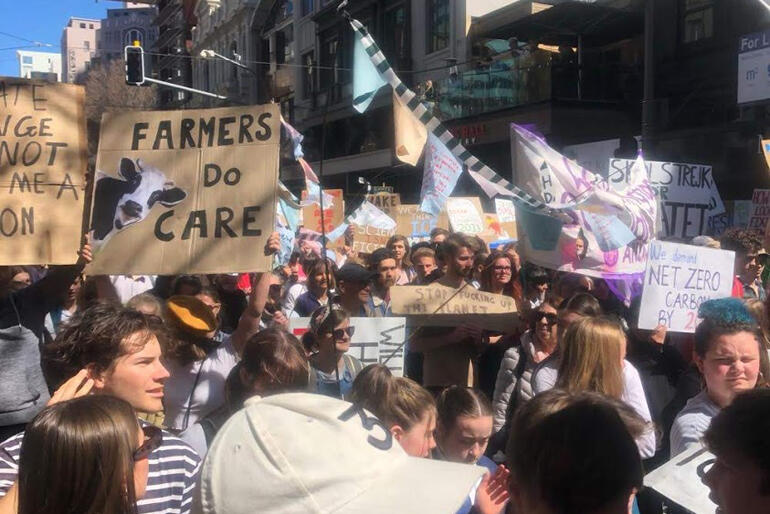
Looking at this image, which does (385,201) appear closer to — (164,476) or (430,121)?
(430,121)

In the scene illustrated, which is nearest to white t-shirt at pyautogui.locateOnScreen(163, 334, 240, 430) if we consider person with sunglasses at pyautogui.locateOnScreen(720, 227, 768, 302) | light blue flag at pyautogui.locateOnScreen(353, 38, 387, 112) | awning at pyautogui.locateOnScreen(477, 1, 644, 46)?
light blue flag at pyautogui.locateOnScreen(353, 38, 387, 112)

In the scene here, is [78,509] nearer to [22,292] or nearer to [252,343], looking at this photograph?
[252,343]

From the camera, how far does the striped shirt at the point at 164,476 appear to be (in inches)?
94.6

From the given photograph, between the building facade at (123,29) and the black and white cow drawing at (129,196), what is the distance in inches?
4412

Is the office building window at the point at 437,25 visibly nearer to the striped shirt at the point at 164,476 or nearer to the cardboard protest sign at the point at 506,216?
the cardboard protest sign at the point at 506,216

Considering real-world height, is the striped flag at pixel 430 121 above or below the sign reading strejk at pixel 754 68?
below

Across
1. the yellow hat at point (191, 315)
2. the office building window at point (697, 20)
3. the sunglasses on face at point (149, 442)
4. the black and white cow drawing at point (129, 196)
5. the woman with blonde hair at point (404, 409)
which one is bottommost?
the woman with blonde hair at point (404, 409)

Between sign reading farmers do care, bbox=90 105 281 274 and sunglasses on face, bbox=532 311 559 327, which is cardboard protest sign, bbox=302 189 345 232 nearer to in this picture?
sunglasses on face, bbox=532 311 559 327

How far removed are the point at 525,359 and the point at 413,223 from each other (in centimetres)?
721

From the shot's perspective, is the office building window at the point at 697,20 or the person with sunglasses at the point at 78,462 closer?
the person with sunglasses at the point at 78,462

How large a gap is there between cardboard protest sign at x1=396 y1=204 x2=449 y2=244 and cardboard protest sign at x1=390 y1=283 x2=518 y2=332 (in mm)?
6117

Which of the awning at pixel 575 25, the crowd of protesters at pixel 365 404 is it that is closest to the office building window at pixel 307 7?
the awning at pixel 575 25

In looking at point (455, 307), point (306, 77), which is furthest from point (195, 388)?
point (306, 77)

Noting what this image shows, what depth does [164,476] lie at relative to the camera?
2463mm
